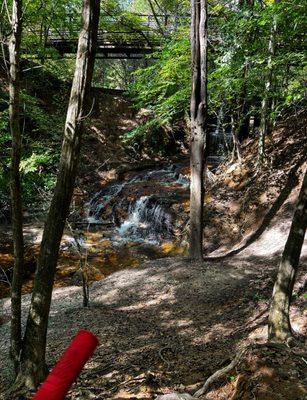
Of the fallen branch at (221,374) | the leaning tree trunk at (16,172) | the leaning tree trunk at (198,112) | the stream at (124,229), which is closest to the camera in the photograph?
the fallen branch at (221,374)

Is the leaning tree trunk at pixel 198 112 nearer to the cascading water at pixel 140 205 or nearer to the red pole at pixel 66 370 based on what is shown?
the cascading water at pixel 140 205

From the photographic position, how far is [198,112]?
9.14 m

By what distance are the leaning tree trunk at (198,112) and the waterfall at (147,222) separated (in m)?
3.88

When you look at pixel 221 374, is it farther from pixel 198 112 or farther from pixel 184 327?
pixel 198 112

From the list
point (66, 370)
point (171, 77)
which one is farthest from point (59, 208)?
point (171, 77)

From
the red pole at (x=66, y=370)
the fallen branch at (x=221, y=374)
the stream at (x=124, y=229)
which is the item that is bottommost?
the stream at (x=124, y=229)

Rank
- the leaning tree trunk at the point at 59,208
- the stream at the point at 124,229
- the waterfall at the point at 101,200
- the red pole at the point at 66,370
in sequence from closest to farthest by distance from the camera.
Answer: the red pole at the point at 66,370
the leaning tree trunk at the point at 59,208
the stream at the point at 124,229
the waterfall at the point at 101,200

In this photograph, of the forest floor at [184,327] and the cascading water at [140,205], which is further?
the cascading water at [140,205]

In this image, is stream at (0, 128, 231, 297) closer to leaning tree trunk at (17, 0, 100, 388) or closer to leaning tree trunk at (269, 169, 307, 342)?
leaning tree trunk at (17, 0, 100, 388)

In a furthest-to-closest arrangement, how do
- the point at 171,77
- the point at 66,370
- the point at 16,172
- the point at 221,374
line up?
1. the point at 171,77
2. the point at 16,172
3. the point at 221,374
4. the point at 66,370

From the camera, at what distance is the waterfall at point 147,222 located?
13938 millimetres

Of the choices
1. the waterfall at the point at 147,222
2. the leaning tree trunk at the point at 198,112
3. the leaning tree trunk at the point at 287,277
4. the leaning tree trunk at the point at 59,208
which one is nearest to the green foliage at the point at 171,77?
the leaning tree trunk at the point at 198,112

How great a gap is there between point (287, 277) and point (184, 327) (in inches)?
86.3

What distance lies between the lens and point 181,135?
24844 millimetres
